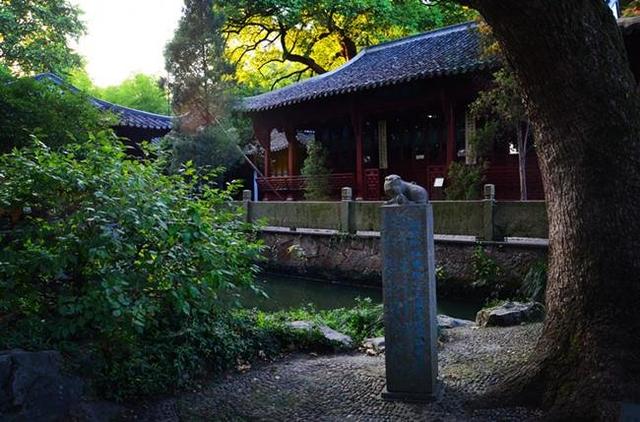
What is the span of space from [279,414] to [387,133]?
45.6ft

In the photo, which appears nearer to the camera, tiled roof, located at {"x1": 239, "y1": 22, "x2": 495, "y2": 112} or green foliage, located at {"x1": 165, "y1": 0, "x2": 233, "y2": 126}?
tiled roof, located at {"x1": 239, "y1": 22, "x2": 495, "y2": 112}

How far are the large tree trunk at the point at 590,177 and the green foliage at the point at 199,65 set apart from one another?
1580 centimetres

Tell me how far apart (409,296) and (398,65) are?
12642mm

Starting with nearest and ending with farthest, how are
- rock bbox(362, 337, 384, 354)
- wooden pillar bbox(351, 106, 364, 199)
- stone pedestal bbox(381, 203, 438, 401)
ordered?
stone pedestal bbox(381, 203, 438, 401), rock bbox(362, 337, 384, 354), wooden pillar bbox(351, 106, 364, 199)

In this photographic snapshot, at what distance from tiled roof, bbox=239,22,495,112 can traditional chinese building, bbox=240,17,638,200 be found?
0.10ft

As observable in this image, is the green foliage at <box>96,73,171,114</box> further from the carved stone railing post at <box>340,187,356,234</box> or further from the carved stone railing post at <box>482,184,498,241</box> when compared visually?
the carved stone railing post at <box>482,184,498,241</box>

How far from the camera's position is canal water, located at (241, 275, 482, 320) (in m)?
9.16


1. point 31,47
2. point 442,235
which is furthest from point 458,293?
point 31,47

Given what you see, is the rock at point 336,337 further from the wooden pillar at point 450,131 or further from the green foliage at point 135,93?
the green foliage at point 135,93

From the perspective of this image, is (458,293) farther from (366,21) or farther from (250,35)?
(250,35)

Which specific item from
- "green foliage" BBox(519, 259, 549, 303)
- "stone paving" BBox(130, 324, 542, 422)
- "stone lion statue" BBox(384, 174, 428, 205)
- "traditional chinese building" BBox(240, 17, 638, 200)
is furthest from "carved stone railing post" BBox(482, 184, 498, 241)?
"stone lion statue" BBox(384, 174, 428, 205)

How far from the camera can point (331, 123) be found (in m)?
18.1

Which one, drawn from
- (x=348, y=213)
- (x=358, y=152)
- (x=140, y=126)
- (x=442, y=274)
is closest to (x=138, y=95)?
(x=140, y=126)

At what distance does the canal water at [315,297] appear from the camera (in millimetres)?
9156
